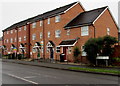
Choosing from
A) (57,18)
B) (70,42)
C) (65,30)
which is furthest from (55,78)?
(57,18)

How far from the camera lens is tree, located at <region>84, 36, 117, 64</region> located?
69.7 ft

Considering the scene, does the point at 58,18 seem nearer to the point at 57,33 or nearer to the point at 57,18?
the point at 57,18

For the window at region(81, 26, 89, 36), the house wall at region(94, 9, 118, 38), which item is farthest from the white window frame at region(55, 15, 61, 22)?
the house wall at region(94, 9, 118, 38)

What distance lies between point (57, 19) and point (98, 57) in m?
Result: 16.1

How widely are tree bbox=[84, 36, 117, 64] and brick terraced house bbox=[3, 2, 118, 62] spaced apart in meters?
6.39

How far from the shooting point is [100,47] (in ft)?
69.6

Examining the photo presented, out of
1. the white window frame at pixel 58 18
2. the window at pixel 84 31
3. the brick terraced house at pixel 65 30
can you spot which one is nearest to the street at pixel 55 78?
the brick terraced house at pixel 65 30

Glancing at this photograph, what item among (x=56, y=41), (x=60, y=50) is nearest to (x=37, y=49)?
(x=56, y=41)

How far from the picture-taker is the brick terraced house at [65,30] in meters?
29.1

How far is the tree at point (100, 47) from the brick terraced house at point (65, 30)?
6392mm

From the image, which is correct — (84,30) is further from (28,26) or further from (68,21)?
(28,26)

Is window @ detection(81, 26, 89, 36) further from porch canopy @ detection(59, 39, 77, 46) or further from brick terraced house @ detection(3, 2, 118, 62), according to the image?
porch canopy @ detection(59, 39, 77, 46)

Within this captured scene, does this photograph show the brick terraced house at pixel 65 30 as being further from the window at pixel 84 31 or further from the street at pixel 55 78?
the street at pixel 55 78

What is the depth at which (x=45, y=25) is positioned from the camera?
127 ft
